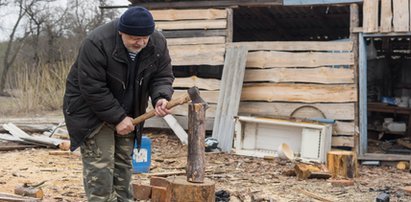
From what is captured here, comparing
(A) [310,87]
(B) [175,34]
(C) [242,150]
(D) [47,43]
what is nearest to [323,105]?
(A) [310,87]

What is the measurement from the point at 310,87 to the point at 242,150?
68.4 inches

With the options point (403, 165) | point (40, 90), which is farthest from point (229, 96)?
point (40, 90)

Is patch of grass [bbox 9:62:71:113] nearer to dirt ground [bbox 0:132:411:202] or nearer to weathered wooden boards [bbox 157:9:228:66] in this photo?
weathered wooden boards [bbox 157:9:228:66]

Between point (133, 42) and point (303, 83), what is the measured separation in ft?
21.1

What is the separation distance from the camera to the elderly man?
3.75 m

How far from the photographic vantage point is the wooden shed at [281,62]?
939 centimetres

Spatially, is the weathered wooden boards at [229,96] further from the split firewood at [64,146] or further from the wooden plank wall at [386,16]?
the split firewood at [64,146]

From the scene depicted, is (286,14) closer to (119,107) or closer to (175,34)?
(175,34)

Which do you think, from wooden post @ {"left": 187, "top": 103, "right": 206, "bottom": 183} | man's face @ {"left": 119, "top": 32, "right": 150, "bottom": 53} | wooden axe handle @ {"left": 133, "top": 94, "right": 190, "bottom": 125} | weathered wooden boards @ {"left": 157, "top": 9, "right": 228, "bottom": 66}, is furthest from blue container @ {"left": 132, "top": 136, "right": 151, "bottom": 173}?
man's face @ {"left": 119, "top": 32, "right": 150, "bottom": 53}

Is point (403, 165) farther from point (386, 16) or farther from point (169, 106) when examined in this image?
point (169, 106)

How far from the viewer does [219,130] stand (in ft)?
32.5

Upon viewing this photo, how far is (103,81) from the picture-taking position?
380 centimetres

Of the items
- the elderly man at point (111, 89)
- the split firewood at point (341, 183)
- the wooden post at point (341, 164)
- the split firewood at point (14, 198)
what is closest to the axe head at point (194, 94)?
the elderly man at point (111, 89)

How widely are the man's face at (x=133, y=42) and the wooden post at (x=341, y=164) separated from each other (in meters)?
4.68
